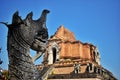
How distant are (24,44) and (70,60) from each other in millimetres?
25422

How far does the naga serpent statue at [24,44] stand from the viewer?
8.44 meters

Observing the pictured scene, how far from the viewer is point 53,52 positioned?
1449 inches

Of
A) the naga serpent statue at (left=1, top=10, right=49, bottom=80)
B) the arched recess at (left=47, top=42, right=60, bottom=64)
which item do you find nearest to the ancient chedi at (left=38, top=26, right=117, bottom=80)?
the arched recess at (left=47, top=42, right=60, bottom=64)

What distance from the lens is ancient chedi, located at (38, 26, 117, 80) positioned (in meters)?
28.8

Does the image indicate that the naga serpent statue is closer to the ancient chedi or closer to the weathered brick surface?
the ancient chedi

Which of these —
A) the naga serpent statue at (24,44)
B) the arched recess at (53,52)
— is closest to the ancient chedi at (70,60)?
the arched recess at (53,52)

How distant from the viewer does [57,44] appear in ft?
119

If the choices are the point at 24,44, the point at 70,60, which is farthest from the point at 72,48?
the point at 24,44

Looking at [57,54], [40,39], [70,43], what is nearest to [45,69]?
[57,54]

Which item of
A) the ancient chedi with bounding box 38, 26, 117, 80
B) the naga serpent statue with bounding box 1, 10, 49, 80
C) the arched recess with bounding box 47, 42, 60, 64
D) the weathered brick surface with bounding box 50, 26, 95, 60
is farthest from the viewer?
the arched recess with bounding box 47, 42, 60, 64

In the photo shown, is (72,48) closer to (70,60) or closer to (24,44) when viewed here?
(70,60)

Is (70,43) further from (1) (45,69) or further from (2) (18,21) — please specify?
(2) (18,21)

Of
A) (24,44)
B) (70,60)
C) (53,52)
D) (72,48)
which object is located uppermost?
(72,48)

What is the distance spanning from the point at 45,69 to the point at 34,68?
22.3 m
